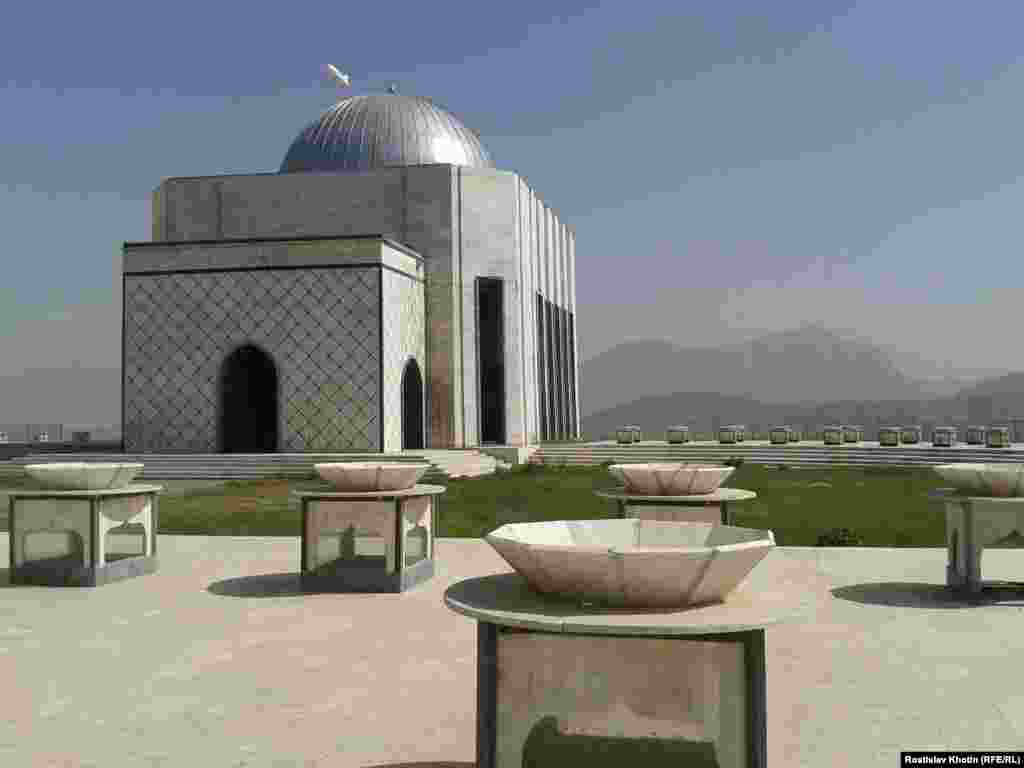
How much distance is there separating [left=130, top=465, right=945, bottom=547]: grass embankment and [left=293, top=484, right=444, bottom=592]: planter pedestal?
13.0 feet

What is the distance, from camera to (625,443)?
121ft

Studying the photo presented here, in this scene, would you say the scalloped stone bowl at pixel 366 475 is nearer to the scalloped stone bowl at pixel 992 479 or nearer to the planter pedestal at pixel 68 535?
the planter pedestal at pixel 68 535

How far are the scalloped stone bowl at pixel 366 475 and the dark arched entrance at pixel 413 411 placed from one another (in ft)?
75.1

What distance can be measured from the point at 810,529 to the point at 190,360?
69.0 ft

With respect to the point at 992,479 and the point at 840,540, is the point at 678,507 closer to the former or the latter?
the point at 992,479

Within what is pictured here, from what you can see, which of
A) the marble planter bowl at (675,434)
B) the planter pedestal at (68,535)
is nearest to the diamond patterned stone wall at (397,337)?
the marble planter bowl at (675,434)

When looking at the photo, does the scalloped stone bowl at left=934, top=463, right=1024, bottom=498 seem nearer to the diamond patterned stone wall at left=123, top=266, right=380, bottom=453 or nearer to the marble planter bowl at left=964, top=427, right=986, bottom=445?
the diamond patterned stone wall at left=123, top=266, right=380, bottom=453

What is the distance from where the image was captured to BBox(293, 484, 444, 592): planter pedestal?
9812 millimetres

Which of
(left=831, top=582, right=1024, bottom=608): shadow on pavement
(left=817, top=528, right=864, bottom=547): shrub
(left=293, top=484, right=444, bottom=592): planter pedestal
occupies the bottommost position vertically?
(left=817, top=528, right=864, bottom=547): shrub

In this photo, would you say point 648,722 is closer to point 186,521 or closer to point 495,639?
point 495,639

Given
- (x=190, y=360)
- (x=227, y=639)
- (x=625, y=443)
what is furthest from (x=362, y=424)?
(x=227, y=639)

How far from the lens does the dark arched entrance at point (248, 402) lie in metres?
30.4

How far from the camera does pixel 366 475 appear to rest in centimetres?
1005

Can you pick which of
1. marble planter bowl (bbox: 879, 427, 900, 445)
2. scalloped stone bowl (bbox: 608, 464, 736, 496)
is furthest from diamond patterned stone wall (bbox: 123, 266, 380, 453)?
scalloped stone bowl (bbox: 608, 464, 736, 496)
